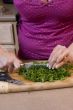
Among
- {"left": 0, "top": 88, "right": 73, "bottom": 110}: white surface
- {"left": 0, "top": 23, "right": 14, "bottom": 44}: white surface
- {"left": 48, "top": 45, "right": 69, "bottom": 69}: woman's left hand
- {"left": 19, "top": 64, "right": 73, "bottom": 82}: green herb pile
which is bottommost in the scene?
{"left": 0, "top": 23, "right": 14, "bottom": 44}: white surface

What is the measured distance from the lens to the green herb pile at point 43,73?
0.87 meters

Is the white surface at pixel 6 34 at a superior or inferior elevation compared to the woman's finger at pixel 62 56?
inferior

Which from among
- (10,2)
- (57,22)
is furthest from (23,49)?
(10,2)

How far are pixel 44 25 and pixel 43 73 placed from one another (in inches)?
9.5

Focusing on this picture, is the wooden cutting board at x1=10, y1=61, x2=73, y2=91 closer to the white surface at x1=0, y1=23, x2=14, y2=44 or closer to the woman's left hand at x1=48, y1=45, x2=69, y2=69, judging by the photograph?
the woman's left hand at x1=48, y1=45, x2=69, y2=69

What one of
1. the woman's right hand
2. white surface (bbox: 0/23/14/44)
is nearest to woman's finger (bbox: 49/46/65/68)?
the woman's right hand

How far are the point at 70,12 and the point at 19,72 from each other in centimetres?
28

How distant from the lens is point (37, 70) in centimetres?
91

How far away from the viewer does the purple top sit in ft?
3.38

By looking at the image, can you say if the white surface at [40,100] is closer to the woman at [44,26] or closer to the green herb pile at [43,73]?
the green herb pile at [43,73]

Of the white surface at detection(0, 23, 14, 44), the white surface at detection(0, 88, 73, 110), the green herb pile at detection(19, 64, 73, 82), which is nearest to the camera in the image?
the white surface at detection(0, 88, 73, 110)

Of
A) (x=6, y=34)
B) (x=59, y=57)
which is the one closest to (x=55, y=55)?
(x=59, y=57)

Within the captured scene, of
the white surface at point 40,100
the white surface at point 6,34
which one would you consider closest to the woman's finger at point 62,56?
the white surface at point 40,100

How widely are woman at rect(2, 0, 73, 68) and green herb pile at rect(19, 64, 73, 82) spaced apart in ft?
0.26
